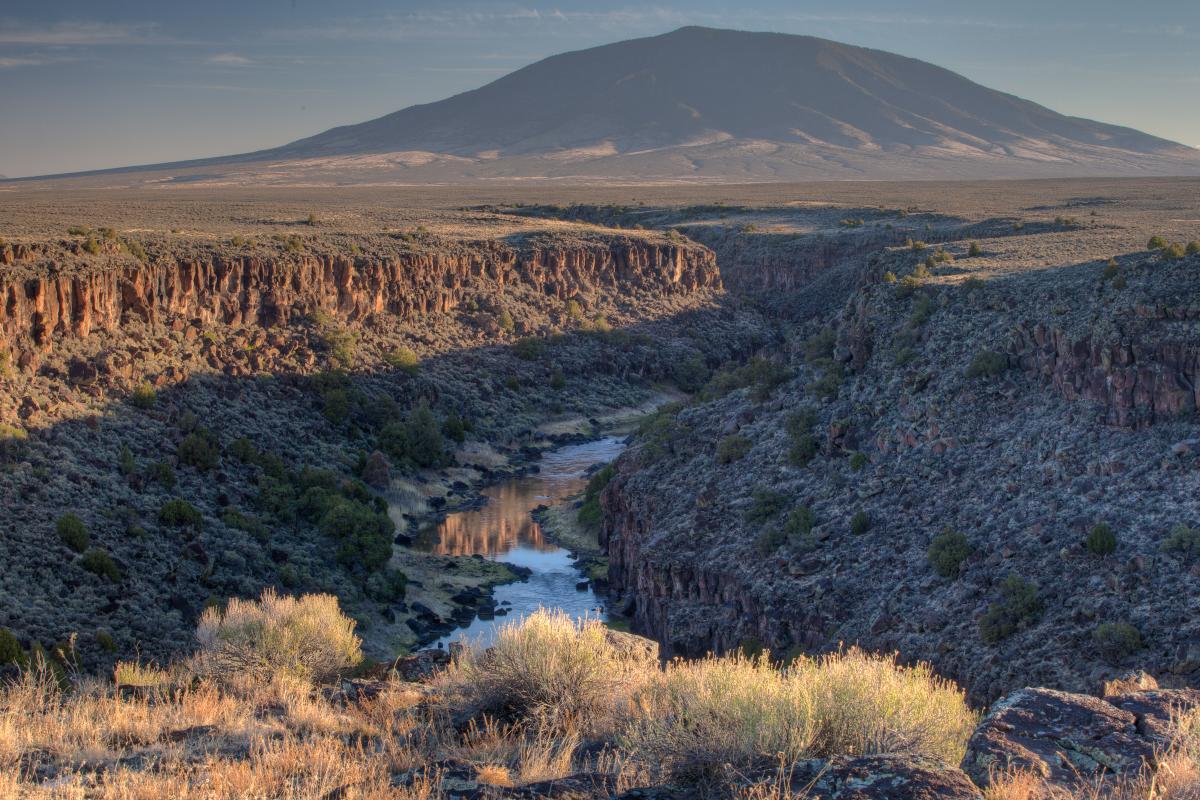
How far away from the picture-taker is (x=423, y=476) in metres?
44.4

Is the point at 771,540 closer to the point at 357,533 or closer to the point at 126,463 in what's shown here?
the point at 357,533

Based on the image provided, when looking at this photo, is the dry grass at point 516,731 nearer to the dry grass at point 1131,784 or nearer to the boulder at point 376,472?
the dry grass at point 1131,784

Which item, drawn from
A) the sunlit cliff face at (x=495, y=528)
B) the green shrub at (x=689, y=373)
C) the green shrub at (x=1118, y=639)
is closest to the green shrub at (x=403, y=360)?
the sunlit cliff face at (x=495, y=528)

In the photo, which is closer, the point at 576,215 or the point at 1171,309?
the point at 1171,309

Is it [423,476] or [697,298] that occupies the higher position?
[697,298]

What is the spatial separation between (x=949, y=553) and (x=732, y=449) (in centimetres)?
1053

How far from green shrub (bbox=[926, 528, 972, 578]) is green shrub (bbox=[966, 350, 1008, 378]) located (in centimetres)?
636

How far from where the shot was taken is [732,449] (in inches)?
1296

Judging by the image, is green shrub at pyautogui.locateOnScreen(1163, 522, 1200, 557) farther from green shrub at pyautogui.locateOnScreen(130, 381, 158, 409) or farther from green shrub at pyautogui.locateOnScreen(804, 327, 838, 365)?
green shrub at pyautogui.locateOnScreen(130, 381, 158, 409)

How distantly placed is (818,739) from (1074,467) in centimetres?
1720

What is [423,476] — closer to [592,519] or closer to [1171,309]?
[592,519]

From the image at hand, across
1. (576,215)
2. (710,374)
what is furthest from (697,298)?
Result: (576,215)

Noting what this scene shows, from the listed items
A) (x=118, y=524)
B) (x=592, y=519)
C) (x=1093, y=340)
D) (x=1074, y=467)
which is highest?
(x=1093, y=340)

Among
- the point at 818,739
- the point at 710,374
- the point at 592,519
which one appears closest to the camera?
the point at 818,739
